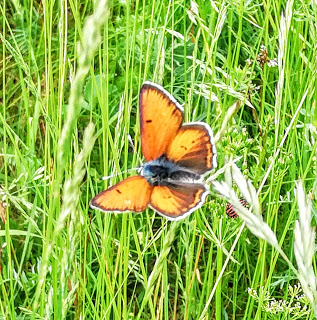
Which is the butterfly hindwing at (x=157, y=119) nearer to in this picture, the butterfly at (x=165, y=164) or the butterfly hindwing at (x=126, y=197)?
the butterfly at (x=165, y=164)

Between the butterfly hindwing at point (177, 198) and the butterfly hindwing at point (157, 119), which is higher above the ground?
the butterfly hindwing at point (157, 119)

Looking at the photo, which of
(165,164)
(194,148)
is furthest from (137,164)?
(194,148)

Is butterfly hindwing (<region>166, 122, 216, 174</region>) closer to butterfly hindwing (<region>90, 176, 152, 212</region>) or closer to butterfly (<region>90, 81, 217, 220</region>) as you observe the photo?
butterfly (<region>90, 81, 217, 220</region>)

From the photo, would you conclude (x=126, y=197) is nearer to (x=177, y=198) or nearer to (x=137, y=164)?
(x=177, y=198)

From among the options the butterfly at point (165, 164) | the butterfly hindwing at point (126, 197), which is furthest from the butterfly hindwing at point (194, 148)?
the butterfly hindwing at point (126, 197)

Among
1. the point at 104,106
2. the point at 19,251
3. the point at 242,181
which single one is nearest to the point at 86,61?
the point at 242,181

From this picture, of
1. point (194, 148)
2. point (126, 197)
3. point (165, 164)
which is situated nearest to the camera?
point (126, 197)

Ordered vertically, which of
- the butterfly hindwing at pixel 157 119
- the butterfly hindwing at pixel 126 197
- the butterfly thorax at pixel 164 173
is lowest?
the butterfly thorax at pixel 164 173
